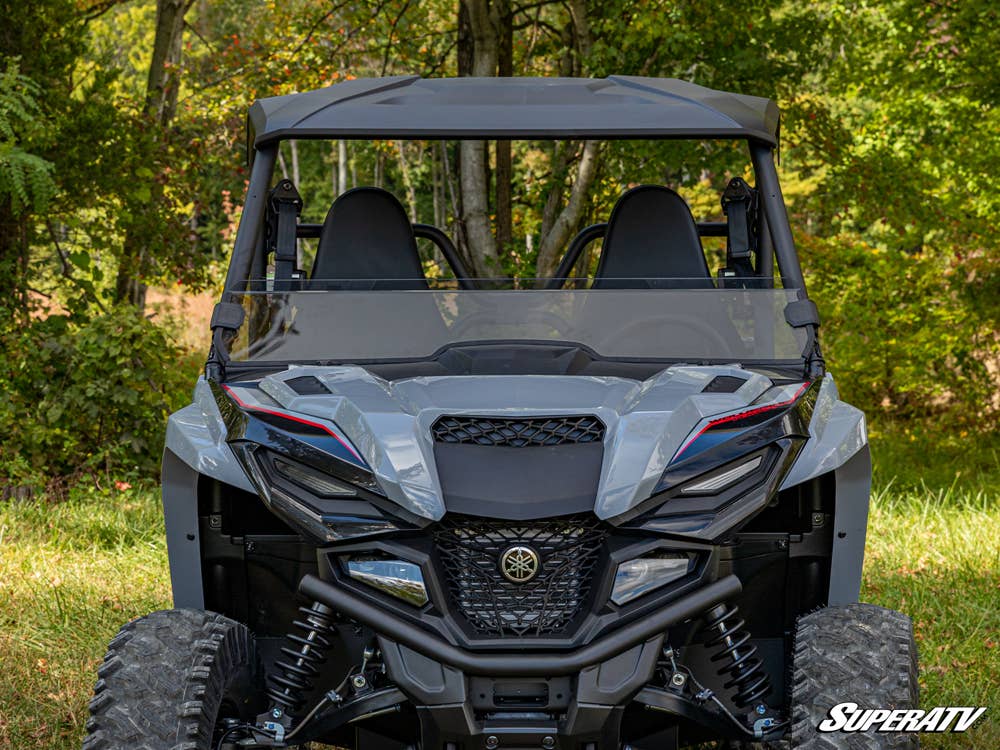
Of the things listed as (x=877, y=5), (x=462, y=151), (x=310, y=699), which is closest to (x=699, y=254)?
(x=310, y=699)

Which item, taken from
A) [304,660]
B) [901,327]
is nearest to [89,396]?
[304,660]

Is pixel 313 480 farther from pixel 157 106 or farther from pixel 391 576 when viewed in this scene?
pixel 157 106

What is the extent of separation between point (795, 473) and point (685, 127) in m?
1.23

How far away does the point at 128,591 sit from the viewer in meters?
5.66

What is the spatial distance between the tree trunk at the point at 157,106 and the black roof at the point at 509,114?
21.1 feet

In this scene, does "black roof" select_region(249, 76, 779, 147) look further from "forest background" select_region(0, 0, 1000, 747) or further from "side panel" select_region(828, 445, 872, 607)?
"forest background" select_region(0, 0, 1000, 747)

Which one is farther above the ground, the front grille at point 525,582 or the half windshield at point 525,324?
the half windshield at point 525,324

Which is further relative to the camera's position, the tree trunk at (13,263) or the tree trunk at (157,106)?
the tree trunk at (157,106)

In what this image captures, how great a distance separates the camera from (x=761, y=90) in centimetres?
1088

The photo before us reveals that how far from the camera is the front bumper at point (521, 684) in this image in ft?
8.21

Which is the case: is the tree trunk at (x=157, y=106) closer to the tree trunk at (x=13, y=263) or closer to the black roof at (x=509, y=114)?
the tree trunk at (x=13, y=263)

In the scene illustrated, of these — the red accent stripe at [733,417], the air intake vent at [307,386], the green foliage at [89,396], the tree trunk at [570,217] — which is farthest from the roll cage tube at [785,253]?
the tree trunk at [570,217]

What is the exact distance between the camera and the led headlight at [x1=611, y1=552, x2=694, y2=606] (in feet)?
8.49

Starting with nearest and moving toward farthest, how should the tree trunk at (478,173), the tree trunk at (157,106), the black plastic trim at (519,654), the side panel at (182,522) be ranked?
the black plastic trim at (519,654)
the side panel at (182,522)
the tree trunk at (478,173)
the tree trunk at (157,106)
